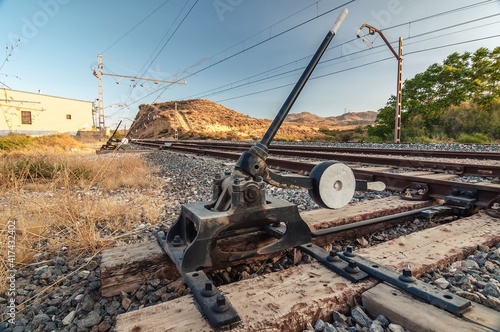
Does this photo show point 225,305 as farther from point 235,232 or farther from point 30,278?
point 30,278

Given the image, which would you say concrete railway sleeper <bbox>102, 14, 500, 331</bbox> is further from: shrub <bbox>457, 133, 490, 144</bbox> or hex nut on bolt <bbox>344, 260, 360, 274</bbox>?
shrub <bbox>457, 133, 490, 144</bbox>

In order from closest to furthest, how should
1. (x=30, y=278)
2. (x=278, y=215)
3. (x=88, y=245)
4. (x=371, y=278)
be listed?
(x=371, y=278)
(x=278, y=215)
(x=30, y=278)
(x=88, y=245)

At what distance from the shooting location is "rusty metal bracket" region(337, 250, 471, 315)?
1.01 m

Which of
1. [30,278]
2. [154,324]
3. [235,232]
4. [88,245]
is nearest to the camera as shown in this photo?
[154,324]

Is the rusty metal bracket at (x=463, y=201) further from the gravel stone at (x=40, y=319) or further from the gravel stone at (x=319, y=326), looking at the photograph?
the gravel stone at (x=40, y=319)

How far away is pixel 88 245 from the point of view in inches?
85.9

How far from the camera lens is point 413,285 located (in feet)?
3.77

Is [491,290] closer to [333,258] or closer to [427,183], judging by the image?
[333,258]

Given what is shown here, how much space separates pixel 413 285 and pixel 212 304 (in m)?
0.81

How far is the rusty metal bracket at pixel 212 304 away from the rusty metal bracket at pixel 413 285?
676mm

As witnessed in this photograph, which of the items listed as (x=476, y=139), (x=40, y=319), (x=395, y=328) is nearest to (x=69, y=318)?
(x=40, y=319)

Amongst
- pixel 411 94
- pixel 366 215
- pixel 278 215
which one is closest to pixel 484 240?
pixel 366 215

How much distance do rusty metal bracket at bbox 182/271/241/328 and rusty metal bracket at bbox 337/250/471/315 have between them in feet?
2.22

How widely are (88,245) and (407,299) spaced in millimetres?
2152
